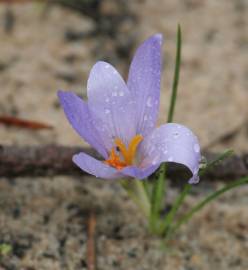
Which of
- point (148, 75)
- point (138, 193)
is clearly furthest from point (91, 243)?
point (148, 75)

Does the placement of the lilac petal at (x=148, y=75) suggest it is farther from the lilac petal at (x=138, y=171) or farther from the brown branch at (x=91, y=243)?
the brown branch at (x=91, y=243)

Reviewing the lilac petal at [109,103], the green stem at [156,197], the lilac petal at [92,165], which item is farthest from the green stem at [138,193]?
the lilac petal at [92,165]

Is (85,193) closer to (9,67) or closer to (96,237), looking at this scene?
(96,237)

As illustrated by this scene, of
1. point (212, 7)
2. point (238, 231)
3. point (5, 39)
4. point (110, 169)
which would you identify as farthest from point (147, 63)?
point (212, 7)

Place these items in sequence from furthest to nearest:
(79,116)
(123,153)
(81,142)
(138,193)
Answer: (81,142), (138,193), (123,153), (79,116)

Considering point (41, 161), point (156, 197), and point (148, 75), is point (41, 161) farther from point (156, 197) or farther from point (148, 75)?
point (148, 75)

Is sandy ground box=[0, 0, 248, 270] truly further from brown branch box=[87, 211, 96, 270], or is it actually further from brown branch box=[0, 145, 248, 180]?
brown branch box=[0, 145, 248, 180]
